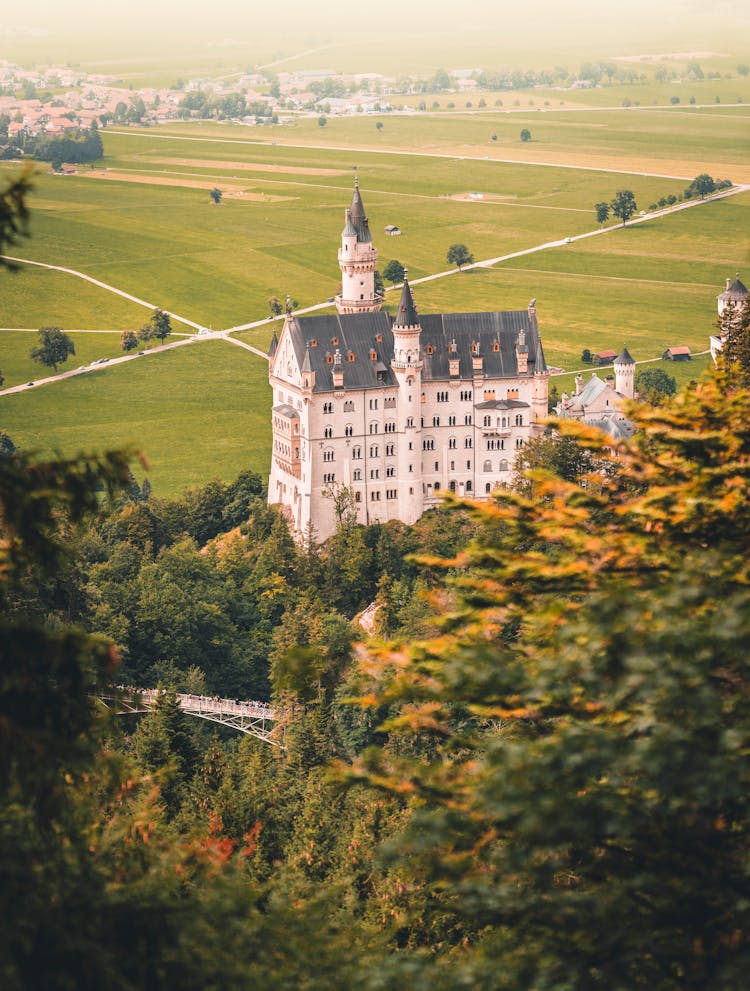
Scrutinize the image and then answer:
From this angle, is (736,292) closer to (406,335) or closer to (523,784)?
(406,335)

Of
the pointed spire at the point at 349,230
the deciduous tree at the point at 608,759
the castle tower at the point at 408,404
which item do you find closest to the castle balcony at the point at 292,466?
the castle tower at the point at 408,404

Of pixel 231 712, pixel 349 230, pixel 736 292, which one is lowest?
pixel 231 712

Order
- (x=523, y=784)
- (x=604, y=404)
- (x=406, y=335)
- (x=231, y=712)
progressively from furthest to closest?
(x=604, y=404), (x=406, y=335), (x=231, y=712), (x=523, y=784)

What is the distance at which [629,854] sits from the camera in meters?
29.7

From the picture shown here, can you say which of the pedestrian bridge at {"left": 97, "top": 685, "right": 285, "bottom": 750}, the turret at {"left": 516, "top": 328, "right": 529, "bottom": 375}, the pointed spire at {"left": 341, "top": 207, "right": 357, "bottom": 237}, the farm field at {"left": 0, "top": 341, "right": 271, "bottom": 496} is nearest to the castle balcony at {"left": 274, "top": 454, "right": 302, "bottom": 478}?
the turret at {"left": 516, "top": 328, "right": 529, "bottom": 375}

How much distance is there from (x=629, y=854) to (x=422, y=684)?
172 inches

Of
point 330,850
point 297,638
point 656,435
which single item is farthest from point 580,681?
point 297,638

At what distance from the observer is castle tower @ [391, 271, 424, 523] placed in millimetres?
126312

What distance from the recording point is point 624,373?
480 ft

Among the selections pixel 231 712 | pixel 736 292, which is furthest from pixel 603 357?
pixel 231 712

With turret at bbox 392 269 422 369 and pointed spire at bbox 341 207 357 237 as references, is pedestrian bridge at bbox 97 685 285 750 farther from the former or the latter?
pointed spire at bbox 341 207 357 237

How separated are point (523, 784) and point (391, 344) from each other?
336 ft

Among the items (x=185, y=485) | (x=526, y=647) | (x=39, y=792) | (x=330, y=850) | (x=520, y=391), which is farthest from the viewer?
(x=185, y=485)

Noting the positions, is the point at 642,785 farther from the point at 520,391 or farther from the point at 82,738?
the point at 520,391
